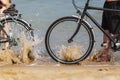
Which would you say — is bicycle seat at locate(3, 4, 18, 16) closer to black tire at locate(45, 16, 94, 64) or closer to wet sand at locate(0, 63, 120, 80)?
black tire at locate(45, 16, 94, 64)

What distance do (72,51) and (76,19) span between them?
601 mm

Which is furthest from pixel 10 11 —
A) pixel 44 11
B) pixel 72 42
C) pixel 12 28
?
pixel 44 11

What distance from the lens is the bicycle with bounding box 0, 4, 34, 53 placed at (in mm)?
8805

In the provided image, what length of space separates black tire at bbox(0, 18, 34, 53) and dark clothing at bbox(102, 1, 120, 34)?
1.28m

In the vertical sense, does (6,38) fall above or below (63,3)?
below

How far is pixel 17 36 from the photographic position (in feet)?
29.4

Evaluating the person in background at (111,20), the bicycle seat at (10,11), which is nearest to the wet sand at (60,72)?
the person in background at (111,20)

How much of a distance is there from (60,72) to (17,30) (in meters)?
1.54

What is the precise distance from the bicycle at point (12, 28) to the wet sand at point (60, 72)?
677 mm

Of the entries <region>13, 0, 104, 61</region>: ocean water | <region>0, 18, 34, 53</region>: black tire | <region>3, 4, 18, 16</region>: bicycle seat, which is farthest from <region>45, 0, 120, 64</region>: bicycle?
<region>13, 0, 104, 61</region>: ocean water

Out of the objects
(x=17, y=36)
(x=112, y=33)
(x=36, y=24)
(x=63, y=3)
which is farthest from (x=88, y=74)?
(x=63, y=3)

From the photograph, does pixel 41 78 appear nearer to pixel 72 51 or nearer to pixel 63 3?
pixel 72 51

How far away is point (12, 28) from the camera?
8906 mm

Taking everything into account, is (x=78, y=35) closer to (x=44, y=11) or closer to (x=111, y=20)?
(x=111, y=20)
